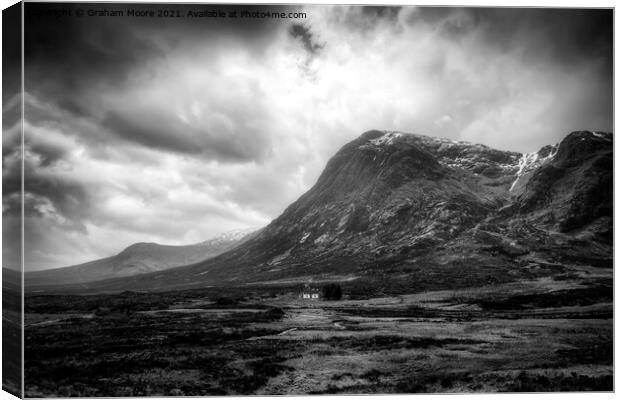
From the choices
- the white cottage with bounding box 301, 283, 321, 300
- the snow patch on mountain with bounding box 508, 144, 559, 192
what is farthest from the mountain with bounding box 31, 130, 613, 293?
the white cottage with bounding box 301, 283, 321, 300

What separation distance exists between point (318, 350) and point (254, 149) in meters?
26.7

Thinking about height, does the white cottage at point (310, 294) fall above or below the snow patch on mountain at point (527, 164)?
below

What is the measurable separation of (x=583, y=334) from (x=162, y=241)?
232ft

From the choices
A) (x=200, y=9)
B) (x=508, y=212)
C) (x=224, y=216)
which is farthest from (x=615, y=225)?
(x=508, y=212)

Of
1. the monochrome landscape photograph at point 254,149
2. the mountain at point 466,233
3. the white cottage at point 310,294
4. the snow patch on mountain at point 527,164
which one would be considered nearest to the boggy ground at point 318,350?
the monochrome landscape photograph at point 254,149

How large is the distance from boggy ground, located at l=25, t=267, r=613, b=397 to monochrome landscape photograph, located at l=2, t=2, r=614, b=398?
0.26 meters

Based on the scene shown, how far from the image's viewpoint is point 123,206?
242 ft

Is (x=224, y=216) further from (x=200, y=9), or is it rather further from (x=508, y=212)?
(x=508, y=212)

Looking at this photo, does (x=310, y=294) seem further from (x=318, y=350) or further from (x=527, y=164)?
(x=527, y=164)

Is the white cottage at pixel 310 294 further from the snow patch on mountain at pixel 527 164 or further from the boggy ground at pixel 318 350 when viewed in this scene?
the snow patch on mountain at pixel 527 164

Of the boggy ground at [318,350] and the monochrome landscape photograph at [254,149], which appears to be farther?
the monochrome landscape photograph at [254,149]

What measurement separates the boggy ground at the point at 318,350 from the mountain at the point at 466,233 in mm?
44473

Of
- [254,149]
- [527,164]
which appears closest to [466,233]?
[527,164]

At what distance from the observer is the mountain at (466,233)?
124688mm
